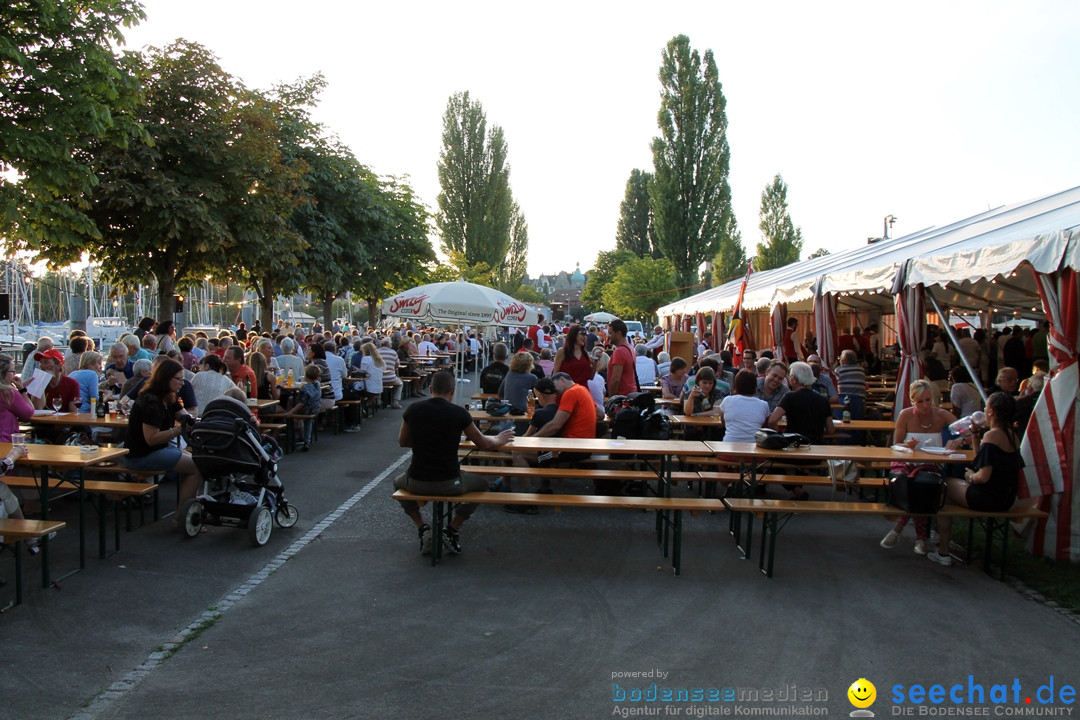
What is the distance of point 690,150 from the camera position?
4288 centimetres

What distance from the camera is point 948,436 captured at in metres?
7.58

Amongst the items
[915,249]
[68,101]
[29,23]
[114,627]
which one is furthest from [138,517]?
[915,249]

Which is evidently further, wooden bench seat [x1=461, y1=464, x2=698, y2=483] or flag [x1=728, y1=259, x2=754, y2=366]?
flag [x1=728, y1=259, x2=754, y2=366]

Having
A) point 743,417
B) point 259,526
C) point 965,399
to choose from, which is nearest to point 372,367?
point 259,526

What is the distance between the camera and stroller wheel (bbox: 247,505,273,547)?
20.1ft

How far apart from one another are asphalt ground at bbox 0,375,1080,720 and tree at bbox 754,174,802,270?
2483 inches

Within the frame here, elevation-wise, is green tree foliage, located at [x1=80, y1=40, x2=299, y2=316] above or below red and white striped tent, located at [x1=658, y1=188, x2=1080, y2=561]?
above

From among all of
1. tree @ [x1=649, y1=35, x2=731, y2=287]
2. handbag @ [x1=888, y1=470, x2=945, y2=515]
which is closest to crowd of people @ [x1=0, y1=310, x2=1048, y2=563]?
handbag @ [x1=888, y1=470, x2=945, y2=515]

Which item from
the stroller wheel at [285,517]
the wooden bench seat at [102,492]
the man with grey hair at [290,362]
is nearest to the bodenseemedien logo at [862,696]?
the stroller wheel at [285,517]

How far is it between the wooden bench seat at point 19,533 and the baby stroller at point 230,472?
145cm

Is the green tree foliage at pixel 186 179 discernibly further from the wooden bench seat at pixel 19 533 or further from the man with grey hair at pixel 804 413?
the man with grey hair at pixel 804 413

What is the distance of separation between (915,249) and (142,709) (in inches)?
375

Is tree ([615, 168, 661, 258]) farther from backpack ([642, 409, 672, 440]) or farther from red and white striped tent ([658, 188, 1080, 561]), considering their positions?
backpack ([642, 409, 672, 440])

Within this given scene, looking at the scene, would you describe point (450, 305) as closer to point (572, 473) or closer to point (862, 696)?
point (572, 473)
